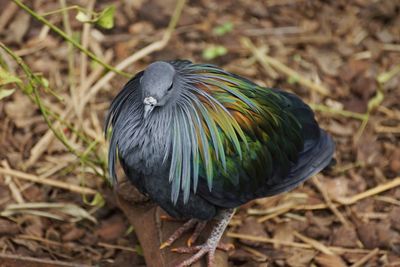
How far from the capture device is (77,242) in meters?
4.40

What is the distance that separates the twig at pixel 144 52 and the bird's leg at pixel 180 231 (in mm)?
1494

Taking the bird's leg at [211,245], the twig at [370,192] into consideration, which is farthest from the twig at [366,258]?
the bird's leg at [211,245]

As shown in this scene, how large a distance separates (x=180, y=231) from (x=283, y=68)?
6.76 ft

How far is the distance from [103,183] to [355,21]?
274 centimetres

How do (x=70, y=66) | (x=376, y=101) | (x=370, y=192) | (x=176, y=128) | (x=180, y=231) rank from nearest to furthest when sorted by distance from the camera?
(x=176, y=128), (x=180, y=231), (x=370, y=192), (x=376, y=101), (x=70, y=66)

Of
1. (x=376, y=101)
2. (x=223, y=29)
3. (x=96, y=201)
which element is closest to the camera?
(x=96, y=201)

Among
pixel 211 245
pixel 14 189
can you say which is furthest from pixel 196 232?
pixel 14 189

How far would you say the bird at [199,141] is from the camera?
3.56 meters

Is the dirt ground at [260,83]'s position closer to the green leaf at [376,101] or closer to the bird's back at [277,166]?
the green leaf at [376,101]

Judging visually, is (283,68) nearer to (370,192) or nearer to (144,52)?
(144,52)

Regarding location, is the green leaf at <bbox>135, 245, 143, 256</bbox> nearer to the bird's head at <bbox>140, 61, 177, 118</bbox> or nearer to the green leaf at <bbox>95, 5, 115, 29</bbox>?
the bird's head at <bbox>140, 61, 177, 118</bbox>

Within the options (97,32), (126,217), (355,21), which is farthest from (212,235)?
(355,21)

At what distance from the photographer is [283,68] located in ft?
18.3

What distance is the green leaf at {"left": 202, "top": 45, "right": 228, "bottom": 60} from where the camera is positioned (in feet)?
18.4
